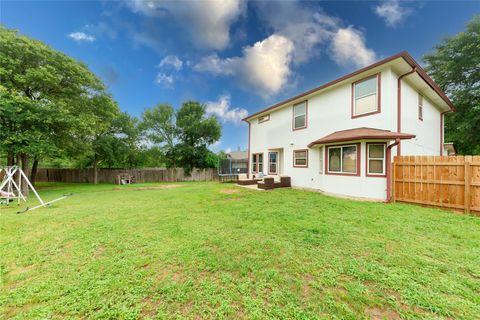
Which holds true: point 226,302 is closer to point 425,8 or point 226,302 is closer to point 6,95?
point 6,95

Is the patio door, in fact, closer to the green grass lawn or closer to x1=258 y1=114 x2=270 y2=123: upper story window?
x1=258 y1=114 x2=270 y2=123: upper story window

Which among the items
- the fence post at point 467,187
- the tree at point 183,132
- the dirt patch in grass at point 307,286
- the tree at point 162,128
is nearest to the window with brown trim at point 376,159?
the fence post at point 467,187

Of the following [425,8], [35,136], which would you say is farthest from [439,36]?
[35,136]

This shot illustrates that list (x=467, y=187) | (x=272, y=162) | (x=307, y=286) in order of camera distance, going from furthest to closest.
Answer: (x=272, y=162), (x=467, y=187), (x=307, y=286)

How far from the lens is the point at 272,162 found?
13836 mm

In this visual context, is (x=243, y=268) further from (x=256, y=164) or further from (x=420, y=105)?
(x=420, y=105)

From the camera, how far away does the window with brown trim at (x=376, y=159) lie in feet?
25.0

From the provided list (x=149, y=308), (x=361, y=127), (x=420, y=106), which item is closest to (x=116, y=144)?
(x=149, y=308)

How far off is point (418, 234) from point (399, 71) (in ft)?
24.2

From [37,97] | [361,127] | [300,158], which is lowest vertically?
[300,158]

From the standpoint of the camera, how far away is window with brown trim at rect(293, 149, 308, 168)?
11.1 m

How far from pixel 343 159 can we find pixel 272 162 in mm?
5677

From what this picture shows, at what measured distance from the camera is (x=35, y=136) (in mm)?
10117

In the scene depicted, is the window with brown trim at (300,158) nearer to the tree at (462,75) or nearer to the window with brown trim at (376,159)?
the window with brown trim at (376,159)
